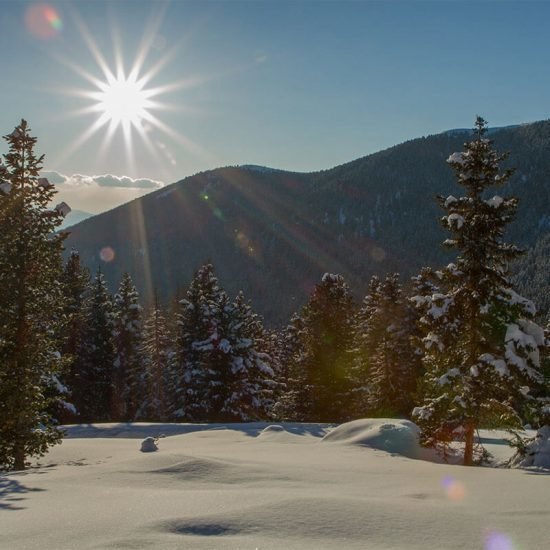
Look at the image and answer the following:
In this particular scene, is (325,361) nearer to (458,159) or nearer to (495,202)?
(495,202)

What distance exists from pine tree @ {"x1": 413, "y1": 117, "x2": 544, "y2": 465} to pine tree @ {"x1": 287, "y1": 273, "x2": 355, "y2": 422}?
18049mm

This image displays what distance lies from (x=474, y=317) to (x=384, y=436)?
4274 millimetres

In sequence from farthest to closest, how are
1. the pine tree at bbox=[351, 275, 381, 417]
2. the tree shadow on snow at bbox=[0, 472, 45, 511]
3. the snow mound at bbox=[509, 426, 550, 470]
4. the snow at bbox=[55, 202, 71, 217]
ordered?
1. the pine tree at bbox=[351, 275, 381, 417]
2. the snow at bbox=[55, 202, 71, 217]
3. the snow mound at bbox=[509, 426, 550, 470]
4. the tree shadow on snow at bbox=[0, 472, 45, 511]

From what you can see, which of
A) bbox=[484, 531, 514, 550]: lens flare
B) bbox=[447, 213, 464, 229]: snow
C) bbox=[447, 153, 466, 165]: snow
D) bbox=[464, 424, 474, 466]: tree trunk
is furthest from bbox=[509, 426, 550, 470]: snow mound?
bbox=[484, 531, 514, 550]: lens flare

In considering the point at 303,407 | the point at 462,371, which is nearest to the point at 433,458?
the point at 462,371

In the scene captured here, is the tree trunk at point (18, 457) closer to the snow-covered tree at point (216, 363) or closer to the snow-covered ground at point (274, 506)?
the snow-covered ground at point (274, 506)

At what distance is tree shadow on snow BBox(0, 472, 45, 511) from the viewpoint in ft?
20.5

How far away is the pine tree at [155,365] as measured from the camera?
39.6 m

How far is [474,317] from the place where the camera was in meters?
14.3

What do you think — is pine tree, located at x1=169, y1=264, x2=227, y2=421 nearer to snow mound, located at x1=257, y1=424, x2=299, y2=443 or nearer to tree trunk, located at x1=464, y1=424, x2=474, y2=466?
snow mound, located at x1=257, y1=424, x2=299, y2=443

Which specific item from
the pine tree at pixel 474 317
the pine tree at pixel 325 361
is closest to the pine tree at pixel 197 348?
the pine tree at pixel 325 361

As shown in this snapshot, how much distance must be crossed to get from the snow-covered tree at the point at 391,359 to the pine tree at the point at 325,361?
231 cm

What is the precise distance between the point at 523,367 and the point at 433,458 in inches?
150

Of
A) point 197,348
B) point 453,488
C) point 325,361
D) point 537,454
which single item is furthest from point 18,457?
point 325,361
